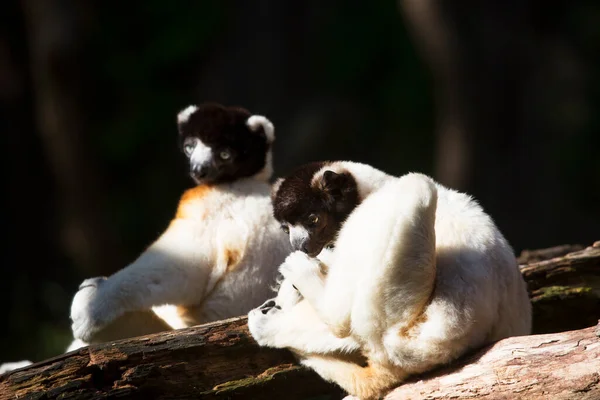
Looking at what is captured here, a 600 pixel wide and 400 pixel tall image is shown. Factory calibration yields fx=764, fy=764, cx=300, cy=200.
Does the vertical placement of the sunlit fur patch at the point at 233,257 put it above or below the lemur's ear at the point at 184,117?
below

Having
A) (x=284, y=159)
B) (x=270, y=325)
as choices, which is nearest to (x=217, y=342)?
(x=270, y=325)

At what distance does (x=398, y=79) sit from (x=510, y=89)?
4.17m

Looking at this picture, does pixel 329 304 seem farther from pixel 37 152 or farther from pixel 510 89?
pixel 37 152

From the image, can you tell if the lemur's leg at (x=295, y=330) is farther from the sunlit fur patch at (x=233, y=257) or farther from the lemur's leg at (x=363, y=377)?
the sunlit fur patch at (x=233, y=257)

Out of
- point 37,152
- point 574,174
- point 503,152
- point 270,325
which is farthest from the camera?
point 37,152

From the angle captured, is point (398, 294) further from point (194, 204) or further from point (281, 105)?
point (281, 105)

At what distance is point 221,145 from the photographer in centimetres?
698

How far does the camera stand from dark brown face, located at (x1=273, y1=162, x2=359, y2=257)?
5613mm

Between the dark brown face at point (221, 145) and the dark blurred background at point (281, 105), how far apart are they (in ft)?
18.1

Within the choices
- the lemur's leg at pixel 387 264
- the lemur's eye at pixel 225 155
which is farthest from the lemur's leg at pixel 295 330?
the lemur's eye at pixel 225 155

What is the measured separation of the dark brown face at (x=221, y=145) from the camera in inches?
273

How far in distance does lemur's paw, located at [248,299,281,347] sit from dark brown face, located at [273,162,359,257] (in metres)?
0.54

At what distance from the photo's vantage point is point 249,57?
17609mm

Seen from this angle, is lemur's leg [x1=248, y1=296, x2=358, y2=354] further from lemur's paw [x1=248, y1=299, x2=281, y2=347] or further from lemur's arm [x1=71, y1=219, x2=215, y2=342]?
lemur's arm [x1=71, y1=219, x2=215, y2=342]
